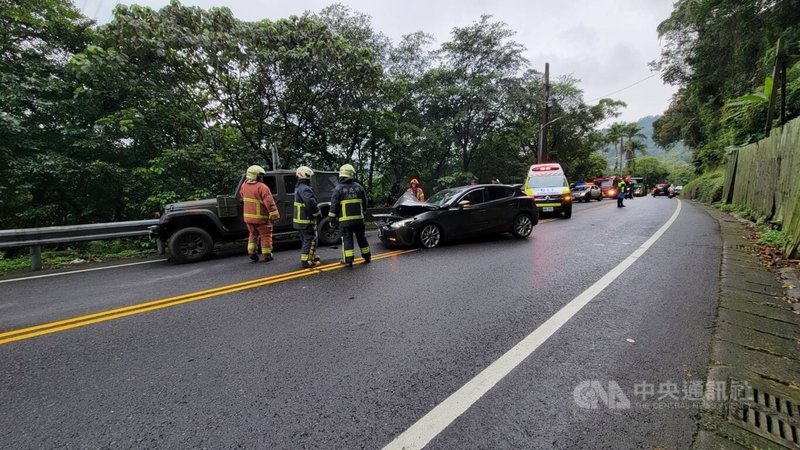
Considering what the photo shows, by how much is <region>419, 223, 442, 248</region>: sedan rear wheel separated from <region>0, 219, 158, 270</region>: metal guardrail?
20.2 ft

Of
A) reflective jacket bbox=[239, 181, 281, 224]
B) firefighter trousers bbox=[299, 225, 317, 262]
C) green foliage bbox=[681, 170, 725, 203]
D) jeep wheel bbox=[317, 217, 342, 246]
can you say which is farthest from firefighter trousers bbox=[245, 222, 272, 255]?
green foliage bbox=[681, 170, 725, 203]

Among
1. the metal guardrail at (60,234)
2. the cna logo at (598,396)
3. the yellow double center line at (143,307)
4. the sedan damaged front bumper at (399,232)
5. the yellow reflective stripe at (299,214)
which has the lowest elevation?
the cna logo at (598,396)

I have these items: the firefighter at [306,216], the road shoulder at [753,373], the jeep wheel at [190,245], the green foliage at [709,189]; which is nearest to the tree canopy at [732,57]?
the green foliage at [709,189]

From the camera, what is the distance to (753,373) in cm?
252

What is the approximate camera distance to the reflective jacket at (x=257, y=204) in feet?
22.6

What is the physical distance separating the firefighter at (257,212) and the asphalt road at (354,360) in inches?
58.3

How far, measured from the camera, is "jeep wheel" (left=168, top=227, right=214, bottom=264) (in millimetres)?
7090

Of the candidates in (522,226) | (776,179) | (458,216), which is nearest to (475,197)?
(458,216)

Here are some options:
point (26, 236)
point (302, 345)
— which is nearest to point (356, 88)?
point (26, 236)

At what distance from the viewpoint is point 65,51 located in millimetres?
11461

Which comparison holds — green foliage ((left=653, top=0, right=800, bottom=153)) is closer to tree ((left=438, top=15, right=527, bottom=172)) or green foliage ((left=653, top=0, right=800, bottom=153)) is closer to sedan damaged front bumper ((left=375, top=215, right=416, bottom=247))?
tree ((left=438, top=15, right=527, bottom=172))

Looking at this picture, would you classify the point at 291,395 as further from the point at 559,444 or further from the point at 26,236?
the point at 26,236

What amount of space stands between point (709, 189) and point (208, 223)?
27.3 metres

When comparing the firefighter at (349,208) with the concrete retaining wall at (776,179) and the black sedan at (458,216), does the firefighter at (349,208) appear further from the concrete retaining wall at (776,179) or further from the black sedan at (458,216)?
the concrete retaining wall at (776,179)
